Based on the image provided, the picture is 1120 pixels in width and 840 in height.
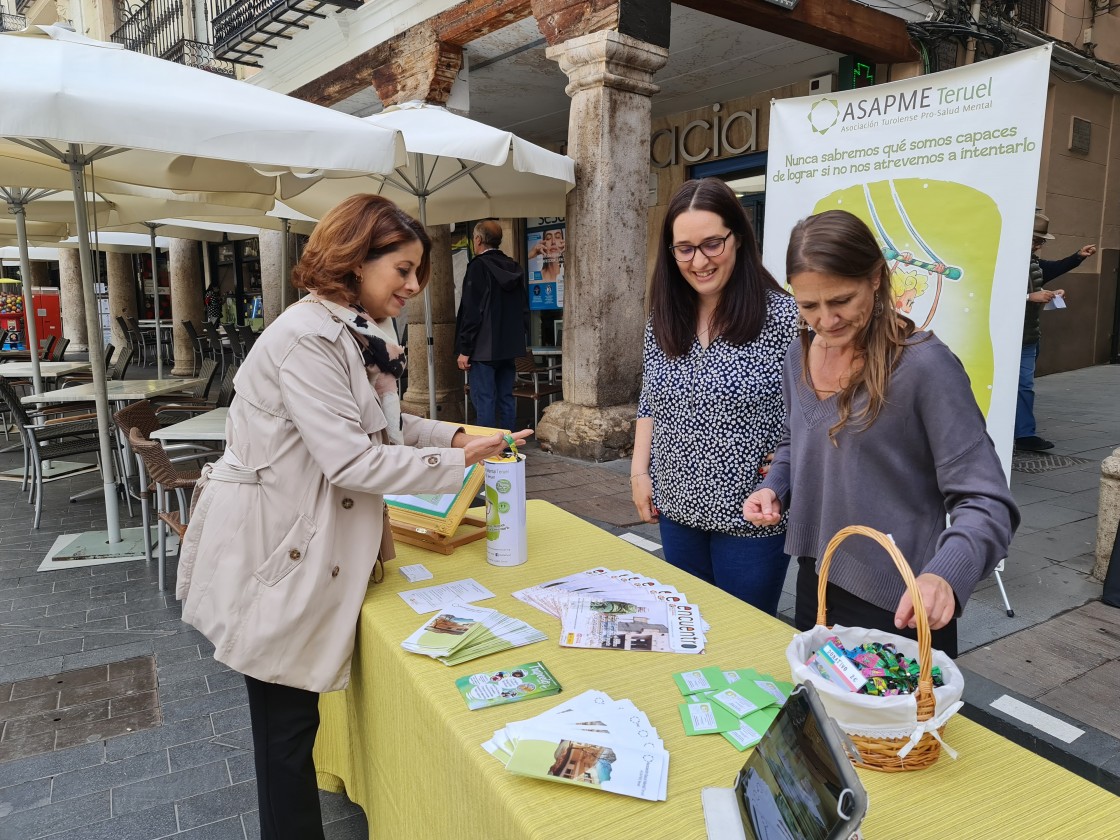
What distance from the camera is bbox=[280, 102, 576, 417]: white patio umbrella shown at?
5.30 meters

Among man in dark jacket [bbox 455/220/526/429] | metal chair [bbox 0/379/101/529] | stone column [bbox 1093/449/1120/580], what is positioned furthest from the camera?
man in dark jacket [bbox 455/220/526/429]

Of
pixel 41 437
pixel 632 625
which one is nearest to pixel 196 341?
pixel 41 437

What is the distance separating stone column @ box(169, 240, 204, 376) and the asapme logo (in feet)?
46.0

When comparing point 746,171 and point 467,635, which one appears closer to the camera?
point 467,635

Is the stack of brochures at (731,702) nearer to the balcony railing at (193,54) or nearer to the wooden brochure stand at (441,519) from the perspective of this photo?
the wooden brochure stand at (441,519)

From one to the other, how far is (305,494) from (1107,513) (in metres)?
4.02

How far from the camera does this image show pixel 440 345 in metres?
9.13

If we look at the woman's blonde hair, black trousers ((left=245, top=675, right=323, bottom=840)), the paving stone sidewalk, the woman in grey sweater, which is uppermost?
the woman's blonde hair

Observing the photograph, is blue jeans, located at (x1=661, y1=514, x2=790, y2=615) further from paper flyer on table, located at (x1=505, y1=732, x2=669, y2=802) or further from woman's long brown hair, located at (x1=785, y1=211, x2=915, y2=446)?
paper flyer on table, located at (x1=505, y1=732, x2=669, y2=802)

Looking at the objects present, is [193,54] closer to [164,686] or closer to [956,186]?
[164,686]

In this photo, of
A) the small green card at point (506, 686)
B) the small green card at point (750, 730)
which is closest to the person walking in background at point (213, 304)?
the small green card at point (506, 686)

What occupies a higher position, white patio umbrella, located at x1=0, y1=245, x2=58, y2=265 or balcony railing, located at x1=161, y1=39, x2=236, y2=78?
balcony railing, located at x1=161, y1=39, x2=236, y2=78

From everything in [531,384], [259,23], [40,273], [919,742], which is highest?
[259,23]

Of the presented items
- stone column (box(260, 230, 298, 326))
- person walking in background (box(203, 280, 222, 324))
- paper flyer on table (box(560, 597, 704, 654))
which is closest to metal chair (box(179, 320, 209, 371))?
stone column (box(260, 230, 298, 326))
